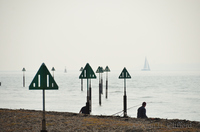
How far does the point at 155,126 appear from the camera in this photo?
10461 mm

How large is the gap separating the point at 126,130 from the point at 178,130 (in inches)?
74.5

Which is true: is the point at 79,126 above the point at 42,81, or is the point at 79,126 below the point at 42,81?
below

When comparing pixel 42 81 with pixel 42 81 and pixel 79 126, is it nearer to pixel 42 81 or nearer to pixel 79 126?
pixel 42 81

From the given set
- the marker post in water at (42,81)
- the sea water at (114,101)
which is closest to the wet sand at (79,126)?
the marker post in water at (42,81)

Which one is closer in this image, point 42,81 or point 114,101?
point 42,81

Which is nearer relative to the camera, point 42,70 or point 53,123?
point 42,70

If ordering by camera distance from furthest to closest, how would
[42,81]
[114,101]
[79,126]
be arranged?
[114,101] < [79,126] < [42,81]

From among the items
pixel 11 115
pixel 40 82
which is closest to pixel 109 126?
pixel 40 82

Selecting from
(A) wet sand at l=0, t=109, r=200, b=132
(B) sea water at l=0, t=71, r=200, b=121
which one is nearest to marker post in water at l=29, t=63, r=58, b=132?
(A) wet sand at l=0, t=109, r=200, b=132

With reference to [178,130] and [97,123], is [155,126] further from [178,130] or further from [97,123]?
[97,123]

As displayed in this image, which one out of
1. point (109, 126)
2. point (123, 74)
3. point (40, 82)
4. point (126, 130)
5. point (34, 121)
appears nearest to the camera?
point (40, 82)

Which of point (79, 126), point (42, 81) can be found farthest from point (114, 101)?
point (42, 81)

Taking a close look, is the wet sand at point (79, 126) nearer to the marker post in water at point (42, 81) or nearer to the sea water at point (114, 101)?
the marker post in water at point (42, 81)

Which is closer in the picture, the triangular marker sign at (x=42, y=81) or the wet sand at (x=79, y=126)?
the triangular marker sign at (x=42, y=81)
